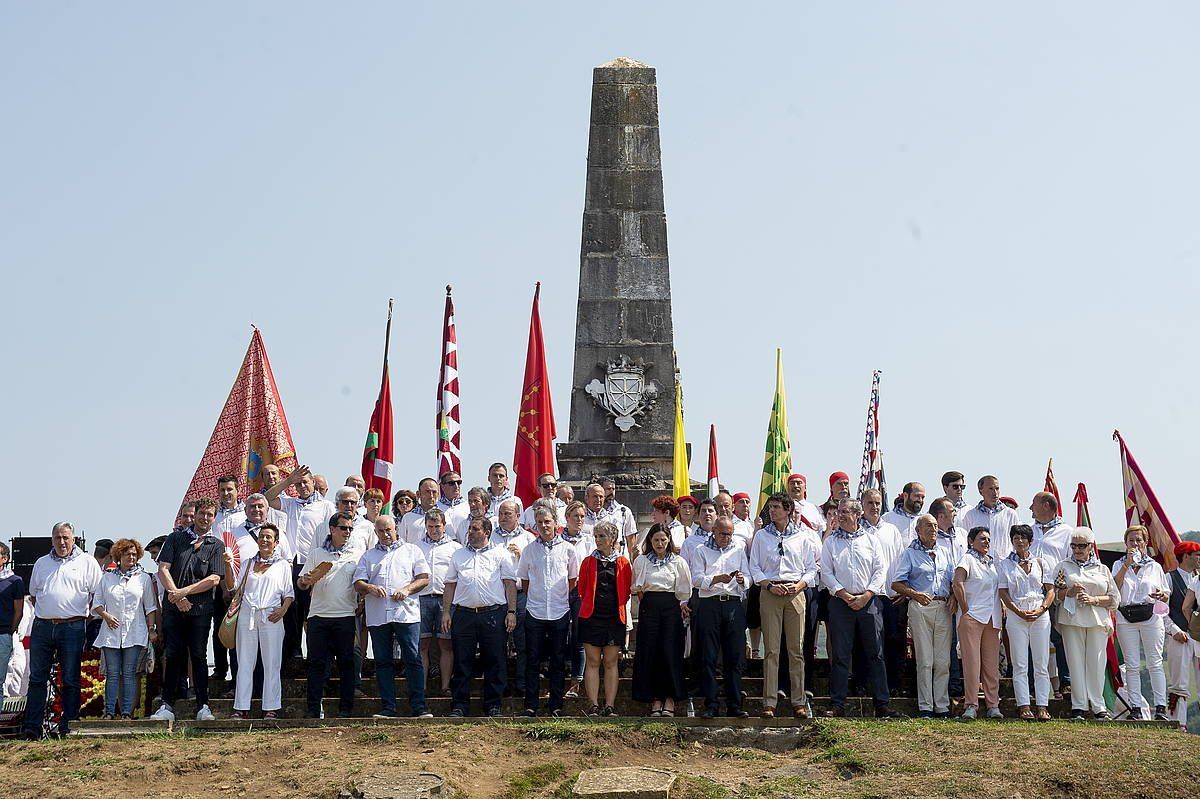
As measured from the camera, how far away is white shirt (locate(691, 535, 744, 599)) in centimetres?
1262

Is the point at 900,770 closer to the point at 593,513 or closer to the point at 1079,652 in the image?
the point at 1079,652

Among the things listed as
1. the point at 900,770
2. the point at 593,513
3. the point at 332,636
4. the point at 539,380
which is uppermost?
the point at 539,380

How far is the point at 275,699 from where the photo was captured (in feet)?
41.2

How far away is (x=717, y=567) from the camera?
41.4 ft

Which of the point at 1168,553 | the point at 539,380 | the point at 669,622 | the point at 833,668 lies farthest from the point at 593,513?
the point at 1168,553

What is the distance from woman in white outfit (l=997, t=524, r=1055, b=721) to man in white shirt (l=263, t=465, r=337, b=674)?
5877 millimetres

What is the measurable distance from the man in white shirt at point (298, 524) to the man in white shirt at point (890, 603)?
470cm

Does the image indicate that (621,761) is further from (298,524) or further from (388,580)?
(298,524)

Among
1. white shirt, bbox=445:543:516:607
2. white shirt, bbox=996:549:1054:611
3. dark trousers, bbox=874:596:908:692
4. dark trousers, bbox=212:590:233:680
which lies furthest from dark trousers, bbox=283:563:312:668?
white shirt, bbox=996:549:1054:611

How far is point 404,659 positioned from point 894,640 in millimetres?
4157

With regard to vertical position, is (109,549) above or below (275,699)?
above

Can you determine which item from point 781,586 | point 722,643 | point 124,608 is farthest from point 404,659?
point 781,586

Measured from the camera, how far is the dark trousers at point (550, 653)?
12617mm

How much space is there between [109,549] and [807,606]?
6.02 m
